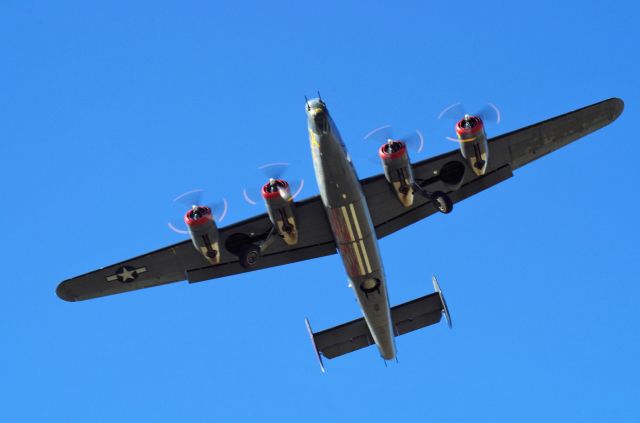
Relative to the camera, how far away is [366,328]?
33.5 metres

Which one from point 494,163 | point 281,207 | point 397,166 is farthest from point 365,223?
point 494,163

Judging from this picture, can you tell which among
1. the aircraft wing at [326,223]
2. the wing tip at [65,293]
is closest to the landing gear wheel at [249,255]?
the aircraft wing at [326,223]

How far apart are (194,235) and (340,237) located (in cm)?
490

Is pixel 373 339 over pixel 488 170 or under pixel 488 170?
under

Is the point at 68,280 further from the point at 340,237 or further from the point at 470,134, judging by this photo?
the point at 470,134

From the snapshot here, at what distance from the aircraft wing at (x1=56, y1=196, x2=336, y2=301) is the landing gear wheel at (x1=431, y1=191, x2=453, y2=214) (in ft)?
14.1

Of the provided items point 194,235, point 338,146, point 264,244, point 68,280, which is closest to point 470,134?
point 338,146

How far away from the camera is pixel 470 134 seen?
28.7 m

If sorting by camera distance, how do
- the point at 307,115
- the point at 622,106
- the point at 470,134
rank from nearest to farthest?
the point at 307,115
the point at 470,134
the point at 622,106

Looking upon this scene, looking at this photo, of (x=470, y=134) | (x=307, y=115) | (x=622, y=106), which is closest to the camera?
(x=307, y=115)

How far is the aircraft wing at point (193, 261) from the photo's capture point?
30.8 meters

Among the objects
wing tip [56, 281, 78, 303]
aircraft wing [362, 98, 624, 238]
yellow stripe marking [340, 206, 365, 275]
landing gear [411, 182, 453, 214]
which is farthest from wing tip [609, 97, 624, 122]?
wing tip [56, 281, 78, 303]

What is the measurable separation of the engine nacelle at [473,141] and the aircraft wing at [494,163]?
49.9 inches

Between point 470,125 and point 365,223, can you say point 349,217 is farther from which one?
point 470,125
